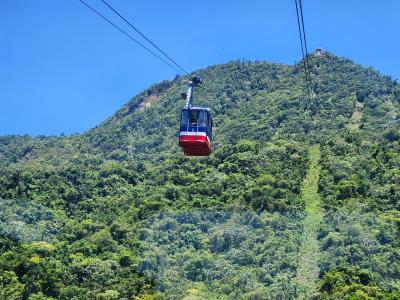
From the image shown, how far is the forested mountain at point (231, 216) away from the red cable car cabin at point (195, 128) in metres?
20.9

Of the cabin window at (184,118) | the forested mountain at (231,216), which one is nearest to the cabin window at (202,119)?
the cabin window at (184,118)

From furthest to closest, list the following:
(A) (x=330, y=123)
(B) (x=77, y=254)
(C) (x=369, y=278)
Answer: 1. (A) (x=330, y=123)
2. (B) (x=77, y=254)
3. (C) (x=369, y=278)

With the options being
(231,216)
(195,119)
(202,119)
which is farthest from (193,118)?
(231,216)

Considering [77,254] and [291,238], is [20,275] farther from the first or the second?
[291,238]

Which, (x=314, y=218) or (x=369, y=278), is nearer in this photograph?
(x=369, y=278)

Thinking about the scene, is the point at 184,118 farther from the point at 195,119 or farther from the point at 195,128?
the point at 195,128

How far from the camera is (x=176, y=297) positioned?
42531 millimetres

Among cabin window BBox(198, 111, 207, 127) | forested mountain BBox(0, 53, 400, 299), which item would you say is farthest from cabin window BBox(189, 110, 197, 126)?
forested mountain BBox(0, 53, 400, 299)

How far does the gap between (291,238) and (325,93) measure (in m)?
45.1

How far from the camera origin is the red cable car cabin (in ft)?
69.2

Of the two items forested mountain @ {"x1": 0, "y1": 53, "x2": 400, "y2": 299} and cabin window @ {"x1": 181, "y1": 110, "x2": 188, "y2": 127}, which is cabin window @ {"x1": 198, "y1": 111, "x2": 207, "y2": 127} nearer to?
cabin window @ {"x1": 181, "y1": 110, "x2": 188, "y2": 127}

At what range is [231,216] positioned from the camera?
173ft

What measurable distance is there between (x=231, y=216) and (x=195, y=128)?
32.3 m

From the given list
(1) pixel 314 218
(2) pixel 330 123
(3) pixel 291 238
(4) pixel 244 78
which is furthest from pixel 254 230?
(4) pixel 244 78
